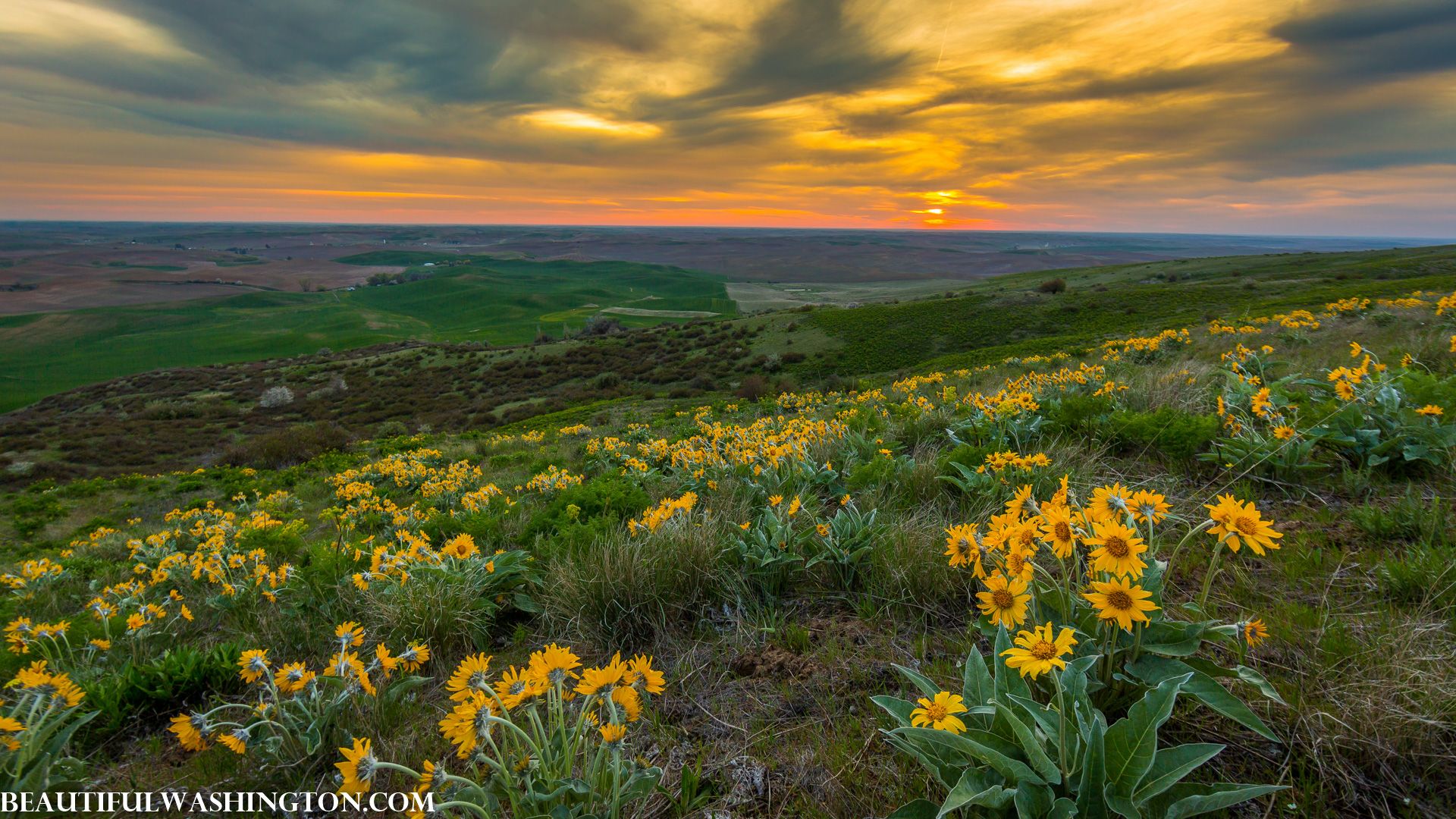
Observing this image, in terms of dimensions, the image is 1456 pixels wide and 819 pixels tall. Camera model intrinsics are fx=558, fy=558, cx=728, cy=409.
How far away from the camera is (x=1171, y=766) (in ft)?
4.84

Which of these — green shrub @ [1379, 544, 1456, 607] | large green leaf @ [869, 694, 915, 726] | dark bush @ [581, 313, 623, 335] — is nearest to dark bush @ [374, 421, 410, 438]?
large green leaf @ [869, 694, 915, 726]

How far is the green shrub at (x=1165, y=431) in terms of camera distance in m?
3.96

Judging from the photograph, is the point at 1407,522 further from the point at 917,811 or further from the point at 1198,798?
the point at 917,811

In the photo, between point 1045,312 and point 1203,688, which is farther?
point 1045,312

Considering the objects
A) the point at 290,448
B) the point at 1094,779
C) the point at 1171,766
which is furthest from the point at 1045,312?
the point at 1094,779

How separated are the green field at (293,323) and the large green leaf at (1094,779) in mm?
93104

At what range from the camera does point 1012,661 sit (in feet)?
5.05

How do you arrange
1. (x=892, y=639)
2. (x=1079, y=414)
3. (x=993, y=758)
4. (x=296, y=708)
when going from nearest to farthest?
(x=993, y=758), (x=296, y=708), (x=892, y=639), (x=1079, y=414)

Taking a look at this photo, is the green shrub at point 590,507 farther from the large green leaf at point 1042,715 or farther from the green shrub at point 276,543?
the large green leaf at point 1042,715

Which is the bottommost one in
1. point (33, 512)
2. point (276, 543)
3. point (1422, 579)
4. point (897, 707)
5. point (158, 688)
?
point (33, 512)

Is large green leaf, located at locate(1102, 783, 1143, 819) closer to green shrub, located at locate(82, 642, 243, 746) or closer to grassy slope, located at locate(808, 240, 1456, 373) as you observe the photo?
green shrub, located at locate(82, 642, 243, 746)

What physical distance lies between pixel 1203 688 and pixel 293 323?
135 meters

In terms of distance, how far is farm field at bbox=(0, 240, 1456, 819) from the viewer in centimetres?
160

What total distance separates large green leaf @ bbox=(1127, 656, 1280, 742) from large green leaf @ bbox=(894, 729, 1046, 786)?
54 cm
